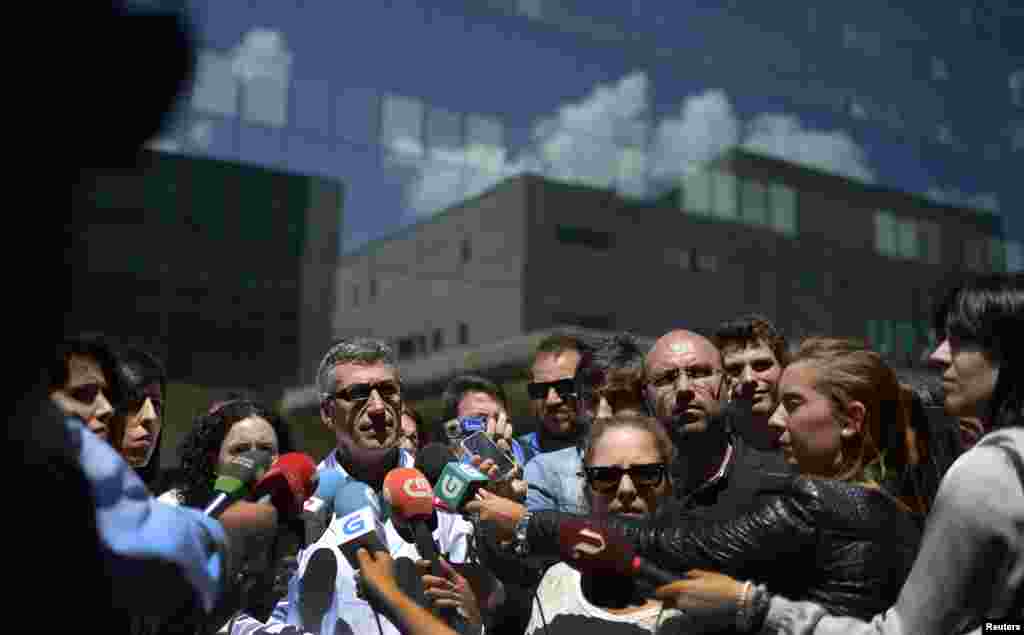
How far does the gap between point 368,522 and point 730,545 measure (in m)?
1.14

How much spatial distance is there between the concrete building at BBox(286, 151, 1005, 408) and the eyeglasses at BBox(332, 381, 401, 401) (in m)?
12.9

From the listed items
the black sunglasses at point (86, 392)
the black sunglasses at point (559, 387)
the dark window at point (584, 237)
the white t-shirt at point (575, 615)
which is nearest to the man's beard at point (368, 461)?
the white t-shirt at point (575, 615)

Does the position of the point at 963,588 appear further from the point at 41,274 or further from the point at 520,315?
the point at 520,315

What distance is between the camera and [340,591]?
329 cm

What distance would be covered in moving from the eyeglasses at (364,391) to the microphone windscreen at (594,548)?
1.35 metres

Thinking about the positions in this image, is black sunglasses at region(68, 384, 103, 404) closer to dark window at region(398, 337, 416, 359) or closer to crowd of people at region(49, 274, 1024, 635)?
crowd of people at region(49, 274, 1024, 635)

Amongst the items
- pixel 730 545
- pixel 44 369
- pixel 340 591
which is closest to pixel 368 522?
pixel 340 591

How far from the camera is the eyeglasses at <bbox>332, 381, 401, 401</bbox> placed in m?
3.71

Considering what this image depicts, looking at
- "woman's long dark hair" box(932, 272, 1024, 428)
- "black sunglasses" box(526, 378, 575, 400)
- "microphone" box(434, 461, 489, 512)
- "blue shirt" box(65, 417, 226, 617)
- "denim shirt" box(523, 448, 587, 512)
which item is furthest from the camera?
"black sunglasses" box(526, 378, 575, 400)

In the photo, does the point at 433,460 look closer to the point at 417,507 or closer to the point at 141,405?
the point at 417,507

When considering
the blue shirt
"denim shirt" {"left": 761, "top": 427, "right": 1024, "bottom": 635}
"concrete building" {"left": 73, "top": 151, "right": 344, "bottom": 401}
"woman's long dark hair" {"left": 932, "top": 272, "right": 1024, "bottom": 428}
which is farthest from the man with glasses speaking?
"concrete building" {"left": 73, "top": 151, "right": 344, "bottom": 401}

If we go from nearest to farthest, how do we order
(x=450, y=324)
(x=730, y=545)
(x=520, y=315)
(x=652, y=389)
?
(x=730, y=545)
(x=652, y=389)
(x=450, y=324)
(x=520, y=315)

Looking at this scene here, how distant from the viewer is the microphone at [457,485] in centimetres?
297

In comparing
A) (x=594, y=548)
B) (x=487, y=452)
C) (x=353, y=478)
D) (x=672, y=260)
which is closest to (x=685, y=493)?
(x=487, y=452)
